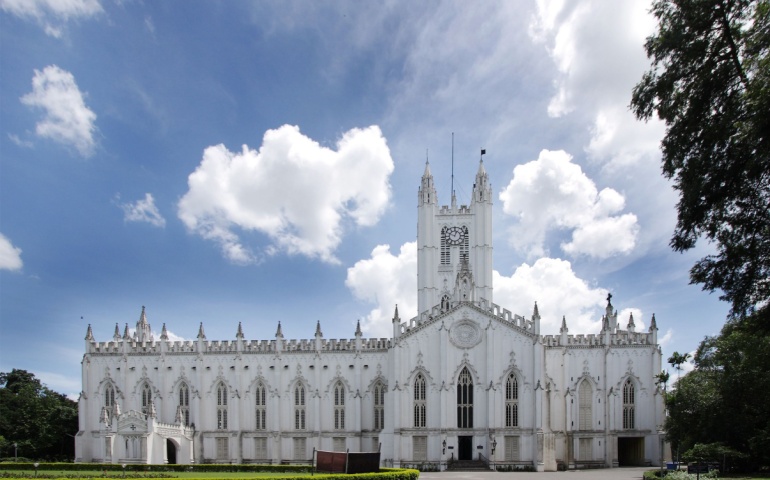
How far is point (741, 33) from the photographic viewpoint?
968 inches

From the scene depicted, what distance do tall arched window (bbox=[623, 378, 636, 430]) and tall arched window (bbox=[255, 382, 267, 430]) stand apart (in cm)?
3409

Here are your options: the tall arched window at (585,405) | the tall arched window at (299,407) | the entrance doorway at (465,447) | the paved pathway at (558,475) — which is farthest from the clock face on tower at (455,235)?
the paved pathway at (558,475)

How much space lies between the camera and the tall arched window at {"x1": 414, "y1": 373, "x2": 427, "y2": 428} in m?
62.0

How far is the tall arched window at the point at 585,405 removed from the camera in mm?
62312

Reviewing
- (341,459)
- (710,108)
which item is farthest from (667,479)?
(710,108)

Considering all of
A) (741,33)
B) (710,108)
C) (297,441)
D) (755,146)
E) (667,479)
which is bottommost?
(297,441)

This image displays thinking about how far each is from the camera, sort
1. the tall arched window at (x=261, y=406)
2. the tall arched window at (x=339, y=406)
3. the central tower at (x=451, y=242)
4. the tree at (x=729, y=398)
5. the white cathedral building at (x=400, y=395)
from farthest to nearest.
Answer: the central tower at (x=451, y=242) < the tall arched window at (x=261, y=406) < the tall arched window at (x=339, y=406) < the white cathedral building at (x=400, y=395) < the tree at (x=729, y=398)

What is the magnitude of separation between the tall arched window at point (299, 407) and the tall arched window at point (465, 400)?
50.7 ft

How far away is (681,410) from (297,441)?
34.8 metres

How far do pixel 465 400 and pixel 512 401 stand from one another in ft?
13.9

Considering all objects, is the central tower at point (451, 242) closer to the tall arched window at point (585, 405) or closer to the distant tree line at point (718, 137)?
the tall arched window at point (585, 405)

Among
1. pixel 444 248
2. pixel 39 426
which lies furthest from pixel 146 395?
pixel 444 248

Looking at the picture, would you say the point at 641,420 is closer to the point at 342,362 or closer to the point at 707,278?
the point at 342,362

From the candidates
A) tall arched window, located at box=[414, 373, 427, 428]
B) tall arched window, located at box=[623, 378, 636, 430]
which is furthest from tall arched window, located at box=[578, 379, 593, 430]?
tall arched window, located at box=[414, 373, 427, 428]
